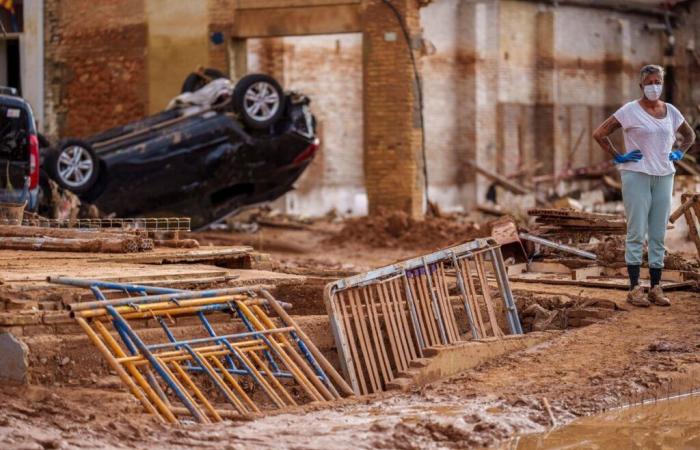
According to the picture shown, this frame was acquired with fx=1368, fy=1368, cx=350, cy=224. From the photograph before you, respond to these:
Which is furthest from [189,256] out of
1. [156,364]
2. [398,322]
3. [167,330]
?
[156,364]

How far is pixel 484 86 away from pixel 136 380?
24612 mm

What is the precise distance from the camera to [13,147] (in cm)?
1553

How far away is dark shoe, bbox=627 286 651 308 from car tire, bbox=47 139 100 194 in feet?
29.3

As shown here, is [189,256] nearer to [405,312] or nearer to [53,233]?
[53,233]

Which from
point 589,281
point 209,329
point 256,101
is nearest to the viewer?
point 209,329

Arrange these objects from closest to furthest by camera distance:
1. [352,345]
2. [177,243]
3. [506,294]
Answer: [352,345] → [506,294] → [177,243]

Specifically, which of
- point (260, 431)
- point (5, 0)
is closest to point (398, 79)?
point (5, 0)

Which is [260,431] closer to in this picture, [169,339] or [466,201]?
[169,339]

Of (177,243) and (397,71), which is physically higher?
(397,71)

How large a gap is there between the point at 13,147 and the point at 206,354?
7.83m

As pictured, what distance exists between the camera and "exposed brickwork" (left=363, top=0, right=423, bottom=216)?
21.8 metres

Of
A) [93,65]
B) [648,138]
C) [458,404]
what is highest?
[93,65]

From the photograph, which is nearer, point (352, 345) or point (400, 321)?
point (352, 345)

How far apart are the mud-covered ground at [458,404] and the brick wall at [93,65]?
13.7 m
